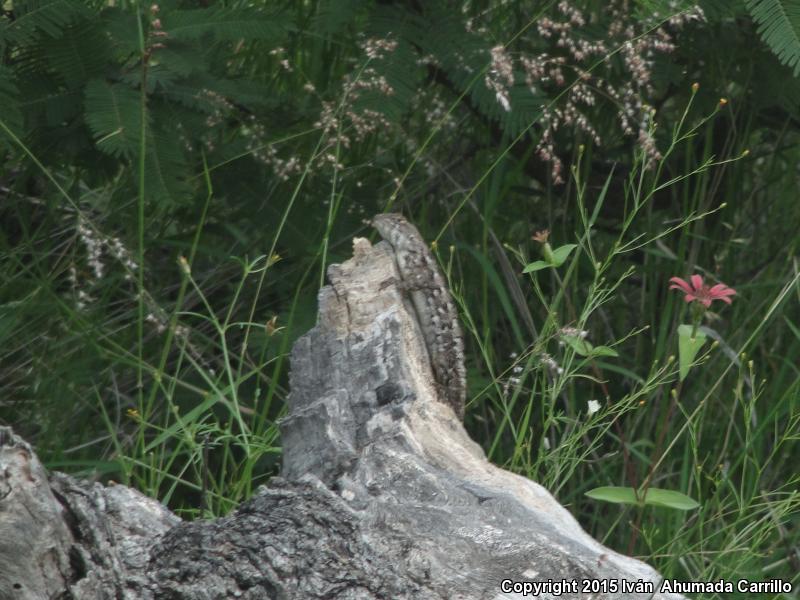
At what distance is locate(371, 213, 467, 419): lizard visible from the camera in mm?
2373

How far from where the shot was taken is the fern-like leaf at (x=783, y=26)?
8.66ft

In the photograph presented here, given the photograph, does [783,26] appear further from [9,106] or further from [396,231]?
[9,106]

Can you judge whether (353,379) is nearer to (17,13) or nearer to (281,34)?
(281,34)

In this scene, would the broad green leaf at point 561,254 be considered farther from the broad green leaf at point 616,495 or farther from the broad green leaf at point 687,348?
the broad green leaf at point 616,495

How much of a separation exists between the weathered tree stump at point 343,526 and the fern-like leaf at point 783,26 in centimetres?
131

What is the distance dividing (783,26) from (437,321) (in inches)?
48.0

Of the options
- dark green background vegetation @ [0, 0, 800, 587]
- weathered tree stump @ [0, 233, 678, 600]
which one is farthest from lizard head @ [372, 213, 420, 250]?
weathered tree stump @ [0, 233, 678, 600]

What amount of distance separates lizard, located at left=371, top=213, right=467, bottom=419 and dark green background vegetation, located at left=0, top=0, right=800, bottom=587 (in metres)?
0.24

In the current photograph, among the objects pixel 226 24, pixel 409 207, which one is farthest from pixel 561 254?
pixel 409 207

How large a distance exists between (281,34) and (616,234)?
1553mm

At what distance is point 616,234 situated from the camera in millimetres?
3805

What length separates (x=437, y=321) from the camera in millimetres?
2387

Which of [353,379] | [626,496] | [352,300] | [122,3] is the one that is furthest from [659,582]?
[122,3]

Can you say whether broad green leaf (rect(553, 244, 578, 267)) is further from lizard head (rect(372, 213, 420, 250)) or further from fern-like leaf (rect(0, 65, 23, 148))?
fern-like leaf (rect(0, 65, 23, 148))
